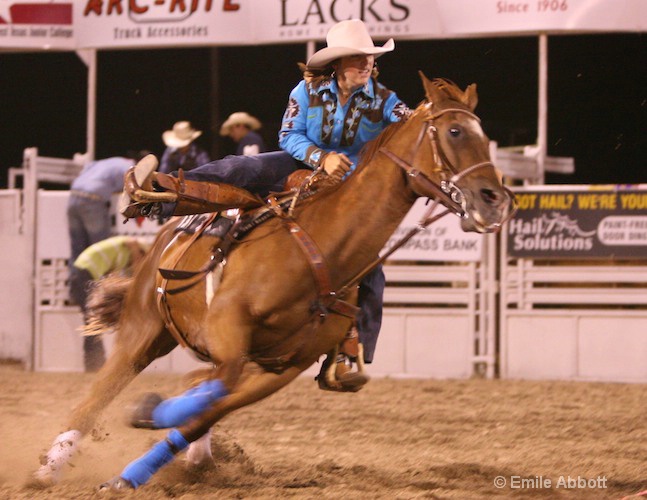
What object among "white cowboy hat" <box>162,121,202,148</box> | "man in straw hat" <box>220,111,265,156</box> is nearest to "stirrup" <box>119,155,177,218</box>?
"man in straw hat" <box>220,111,265,156</box>

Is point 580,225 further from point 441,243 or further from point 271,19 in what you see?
point 271,19

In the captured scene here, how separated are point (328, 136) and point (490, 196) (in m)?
0.99

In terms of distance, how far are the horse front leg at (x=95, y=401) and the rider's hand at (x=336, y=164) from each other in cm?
122

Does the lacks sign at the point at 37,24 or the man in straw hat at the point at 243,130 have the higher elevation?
the lacks sign at the point at 37,24

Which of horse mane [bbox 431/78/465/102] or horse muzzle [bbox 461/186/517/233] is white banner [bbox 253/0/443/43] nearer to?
horse mane [bbox 431/78/465/102]

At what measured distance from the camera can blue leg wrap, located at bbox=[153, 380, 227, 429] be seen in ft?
13.8

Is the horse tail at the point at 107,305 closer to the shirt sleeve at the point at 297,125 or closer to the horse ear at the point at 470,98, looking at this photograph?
the shirt sleeve at the point at 297,125

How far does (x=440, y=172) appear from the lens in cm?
412

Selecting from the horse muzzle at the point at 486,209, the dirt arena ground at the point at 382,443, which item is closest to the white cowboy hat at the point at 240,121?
the dirt arena ground at the point at 382,443

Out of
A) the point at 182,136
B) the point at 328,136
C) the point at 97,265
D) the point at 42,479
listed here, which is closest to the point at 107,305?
the point at 42,479

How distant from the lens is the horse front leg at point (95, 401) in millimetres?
4684

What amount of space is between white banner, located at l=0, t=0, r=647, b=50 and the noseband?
5111 millimetres

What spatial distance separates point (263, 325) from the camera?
171 inches

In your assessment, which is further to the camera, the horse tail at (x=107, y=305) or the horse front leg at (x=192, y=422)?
the horse tail at (x=107, y=305)
